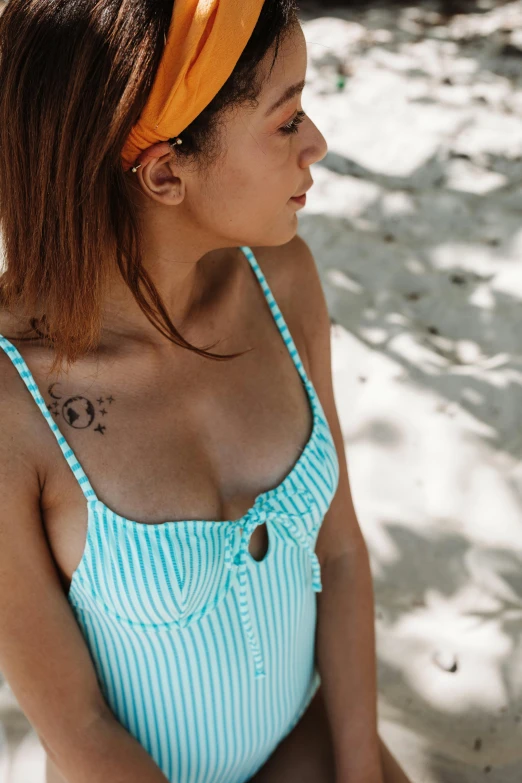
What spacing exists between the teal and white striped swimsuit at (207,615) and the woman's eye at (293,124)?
416 millimetres

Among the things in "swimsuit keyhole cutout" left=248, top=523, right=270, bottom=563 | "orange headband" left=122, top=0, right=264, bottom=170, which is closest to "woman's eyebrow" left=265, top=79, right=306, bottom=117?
"orange headband" left=122, top=0, right=264, bottom=170

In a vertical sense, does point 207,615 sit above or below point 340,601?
above

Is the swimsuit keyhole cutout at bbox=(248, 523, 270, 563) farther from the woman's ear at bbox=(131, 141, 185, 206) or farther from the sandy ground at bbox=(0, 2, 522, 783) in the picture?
the sandy ground at bbox=(0, 2, 522, 783)

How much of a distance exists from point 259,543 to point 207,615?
172 millimetres

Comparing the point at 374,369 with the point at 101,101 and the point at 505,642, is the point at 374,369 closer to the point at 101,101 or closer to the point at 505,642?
the point at 505,642

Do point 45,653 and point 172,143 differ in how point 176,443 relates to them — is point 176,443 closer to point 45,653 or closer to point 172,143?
point 45,653

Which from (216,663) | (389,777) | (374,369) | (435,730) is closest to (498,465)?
(374,369)

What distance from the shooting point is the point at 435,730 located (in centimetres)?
236

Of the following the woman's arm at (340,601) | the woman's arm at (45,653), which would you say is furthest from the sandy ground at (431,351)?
the woman's arm at (45,653)

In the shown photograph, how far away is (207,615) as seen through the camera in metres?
1.68

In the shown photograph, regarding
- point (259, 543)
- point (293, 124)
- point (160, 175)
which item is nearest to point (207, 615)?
point (259, 543)

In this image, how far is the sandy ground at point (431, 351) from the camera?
7.97 feet

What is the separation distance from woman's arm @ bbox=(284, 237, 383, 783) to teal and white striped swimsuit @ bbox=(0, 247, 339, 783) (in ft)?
0.25

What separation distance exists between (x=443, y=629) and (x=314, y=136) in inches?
61.4
